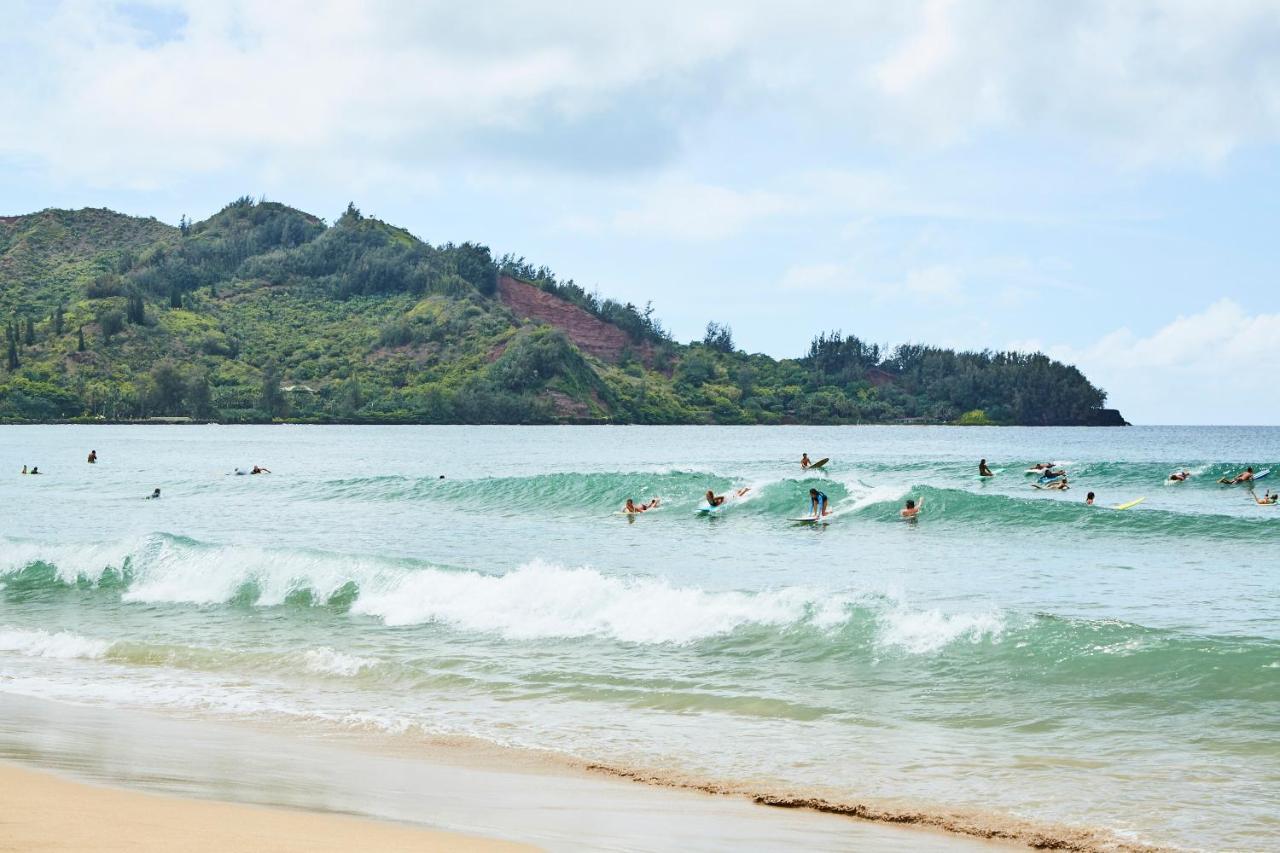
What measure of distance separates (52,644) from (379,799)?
31.5 ft

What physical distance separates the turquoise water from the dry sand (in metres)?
2.78

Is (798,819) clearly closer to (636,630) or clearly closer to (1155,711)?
(1155,711)

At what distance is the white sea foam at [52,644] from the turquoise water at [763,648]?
86mm

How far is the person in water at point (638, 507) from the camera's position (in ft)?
119

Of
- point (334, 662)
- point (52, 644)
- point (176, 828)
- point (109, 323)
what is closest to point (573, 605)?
point (334, 662)

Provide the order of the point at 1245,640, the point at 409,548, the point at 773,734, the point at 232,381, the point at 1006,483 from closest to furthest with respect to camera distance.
A: the point at 773,734
the point at 1245,640
the point at 409,548
the point at 1006,483
the point at 232,381

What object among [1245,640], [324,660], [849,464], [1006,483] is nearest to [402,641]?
[324,660]

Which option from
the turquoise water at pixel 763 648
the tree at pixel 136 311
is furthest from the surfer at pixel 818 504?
the tree at pixel 136 311

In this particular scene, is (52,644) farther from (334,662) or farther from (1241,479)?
(1241,479)

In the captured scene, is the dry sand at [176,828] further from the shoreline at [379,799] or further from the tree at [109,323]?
the tree at [109,323]

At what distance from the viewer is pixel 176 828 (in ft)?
21.3

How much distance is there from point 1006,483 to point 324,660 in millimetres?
47177

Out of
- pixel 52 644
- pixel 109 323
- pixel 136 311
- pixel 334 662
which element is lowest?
pixel 52 644

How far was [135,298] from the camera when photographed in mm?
184625
